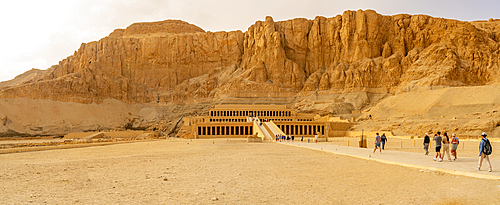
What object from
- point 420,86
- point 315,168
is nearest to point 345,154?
point 315,168

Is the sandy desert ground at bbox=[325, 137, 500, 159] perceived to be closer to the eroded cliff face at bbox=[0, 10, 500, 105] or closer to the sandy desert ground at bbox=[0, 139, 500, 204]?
the sandy desert ground at bbox=[0, 139, 500, 204]

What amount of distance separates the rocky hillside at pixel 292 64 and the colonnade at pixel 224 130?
23.4 meters

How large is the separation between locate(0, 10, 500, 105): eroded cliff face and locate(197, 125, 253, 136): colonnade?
3295 centimetres

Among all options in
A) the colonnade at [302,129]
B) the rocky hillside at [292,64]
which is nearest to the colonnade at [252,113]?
the rocky hillside at [292,64]

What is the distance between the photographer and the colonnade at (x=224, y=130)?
5656 centimetres

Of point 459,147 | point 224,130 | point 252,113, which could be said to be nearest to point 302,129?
point 224,130

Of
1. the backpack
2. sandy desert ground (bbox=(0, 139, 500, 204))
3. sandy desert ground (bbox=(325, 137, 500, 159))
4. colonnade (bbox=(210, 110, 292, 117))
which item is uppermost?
colonnade (bbox=(210, 110, 292, 117))

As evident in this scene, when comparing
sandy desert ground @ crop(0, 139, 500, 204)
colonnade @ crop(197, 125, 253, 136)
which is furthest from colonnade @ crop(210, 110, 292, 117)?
sandy desert ground @ crop(0, 139, 500, 204)

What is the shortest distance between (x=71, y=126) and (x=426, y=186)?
85.4 meters

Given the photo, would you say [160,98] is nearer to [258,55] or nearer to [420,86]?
[258,55]

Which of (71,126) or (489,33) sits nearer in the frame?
(71,126)

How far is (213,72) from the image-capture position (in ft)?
360

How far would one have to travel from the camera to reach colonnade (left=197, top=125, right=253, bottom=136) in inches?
2227

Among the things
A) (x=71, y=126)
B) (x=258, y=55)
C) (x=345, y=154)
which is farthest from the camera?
(x=258, y=55)
